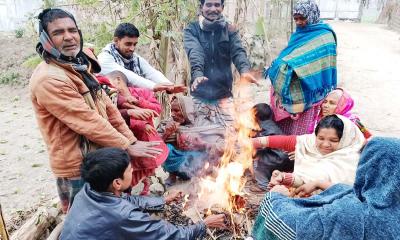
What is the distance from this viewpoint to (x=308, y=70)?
3932 millimetres

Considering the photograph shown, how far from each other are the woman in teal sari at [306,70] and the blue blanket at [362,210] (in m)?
2.27

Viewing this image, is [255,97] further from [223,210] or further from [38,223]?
[38,223]

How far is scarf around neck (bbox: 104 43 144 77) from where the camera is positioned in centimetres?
366

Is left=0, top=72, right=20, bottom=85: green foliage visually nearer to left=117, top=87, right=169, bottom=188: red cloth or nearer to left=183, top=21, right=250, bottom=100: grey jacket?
left=183, top=21, right=250, bottom=100: grey jacket

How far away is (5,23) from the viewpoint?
722 inches

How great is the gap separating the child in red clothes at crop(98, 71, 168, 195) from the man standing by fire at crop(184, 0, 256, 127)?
1.03 meters

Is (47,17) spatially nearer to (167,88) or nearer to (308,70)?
(167,88)

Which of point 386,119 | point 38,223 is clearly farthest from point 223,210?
point 386,119

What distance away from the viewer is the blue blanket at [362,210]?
1555 mm

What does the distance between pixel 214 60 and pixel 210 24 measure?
0.50 metres

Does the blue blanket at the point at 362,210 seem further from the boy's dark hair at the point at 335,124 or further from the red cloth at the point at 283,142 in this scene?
the red cloth at the point at 283,142

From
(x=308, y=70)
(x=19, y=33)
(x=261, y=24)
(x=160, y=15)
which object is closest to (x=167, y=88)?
(x=308, y=70)

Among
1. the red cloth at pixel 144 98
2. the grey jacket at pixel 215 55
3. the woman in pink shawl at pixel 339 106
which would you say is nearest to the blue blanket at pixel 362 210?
the woman in pink shawl at pixel 339 106

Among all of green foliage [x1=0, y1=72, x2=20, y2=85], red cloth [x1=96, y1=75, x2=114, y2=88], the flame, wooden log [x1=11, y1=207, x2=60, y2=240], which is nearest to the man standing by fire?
the flame
